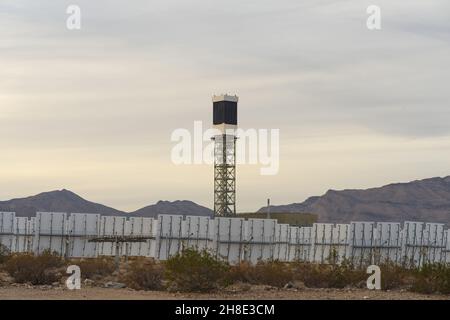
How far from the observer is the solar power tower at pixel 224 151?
80.0 meters

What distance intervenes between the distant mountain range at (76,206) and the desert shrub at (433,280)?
148 meters

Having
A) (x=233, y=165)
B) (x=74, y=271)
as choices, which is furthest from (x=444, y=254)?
(x=74, y=271)

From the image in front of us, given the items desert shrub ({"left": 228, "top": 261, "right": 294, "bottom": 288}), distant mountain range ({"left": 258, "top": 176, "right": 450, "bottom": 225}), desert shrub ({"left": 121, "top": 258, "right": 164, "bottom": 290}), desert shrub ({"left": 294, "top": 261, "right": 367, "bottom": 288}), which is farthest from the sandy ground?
distant mountain range ({"left": 258, "top": 176, "right": 450, "bottom": 225})

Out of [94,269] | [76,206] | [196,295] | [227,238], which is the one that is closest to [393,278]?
[196,295]

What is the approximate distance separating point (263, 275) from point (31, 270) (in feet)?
26.2

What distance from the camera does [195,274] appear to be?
24047 millimetres

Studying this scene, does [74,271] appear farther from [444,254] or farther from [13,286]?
[444,254]

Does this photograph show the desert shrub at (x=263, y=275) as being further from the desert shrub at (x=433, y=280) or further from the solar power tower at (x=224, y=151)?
the solar power tower at (x=224, y=151)

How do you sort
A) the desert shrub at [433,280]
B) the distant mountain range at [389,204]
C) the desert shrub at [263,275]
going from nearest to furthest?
the desert shrub at [433,280], the desert shrub at [263,275], the distant mountain range at [389,204]

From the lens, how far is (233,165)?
80.1 m

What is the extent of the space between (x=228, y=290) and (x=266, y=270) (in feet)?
11.3

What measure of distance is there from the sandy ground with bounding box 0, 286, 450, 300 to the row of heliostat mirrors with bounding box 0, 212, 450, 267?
13053 millimetres

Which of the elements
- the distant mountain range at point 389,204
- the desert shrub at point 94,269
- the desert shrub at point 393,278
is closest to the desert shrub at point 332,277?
the desert shrub at point 393,278
